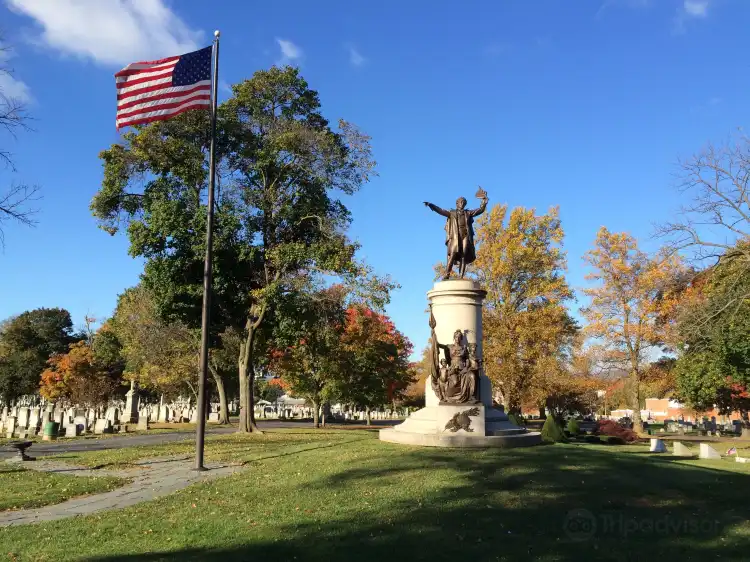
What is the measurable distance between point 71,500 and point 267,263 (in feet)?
56.7

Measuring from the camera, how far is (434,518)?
795 cm

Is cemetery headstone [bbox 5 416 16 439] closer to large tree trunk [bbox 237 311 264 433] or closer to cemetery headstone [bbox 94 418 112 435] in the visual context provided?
cemetery headstone [bbox 94 418 112 435]

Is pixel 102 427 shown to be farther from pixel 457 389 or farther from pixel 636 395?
pixel 636 395

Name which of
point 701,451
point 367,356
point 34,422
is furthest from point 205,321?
point 367,356

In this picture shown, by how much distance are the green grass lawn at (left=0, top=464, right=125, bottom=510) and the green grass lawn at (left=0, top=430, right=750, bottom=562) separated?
217cm

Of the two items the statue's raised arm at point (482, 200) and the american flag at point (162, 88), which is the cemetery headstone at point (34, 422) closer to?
the american flag at point (162, 88)

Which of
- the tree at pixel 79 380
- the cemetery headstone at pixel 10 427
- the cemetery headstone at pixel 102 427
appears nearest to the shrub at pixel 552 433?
the cemetery headstone at pixel 102 427

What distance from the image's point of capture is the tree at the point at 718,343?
20016mm

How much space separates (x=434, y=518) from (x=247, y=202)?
2087 cm

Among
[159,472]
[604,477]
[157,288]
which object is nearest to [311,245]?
[157,288]
